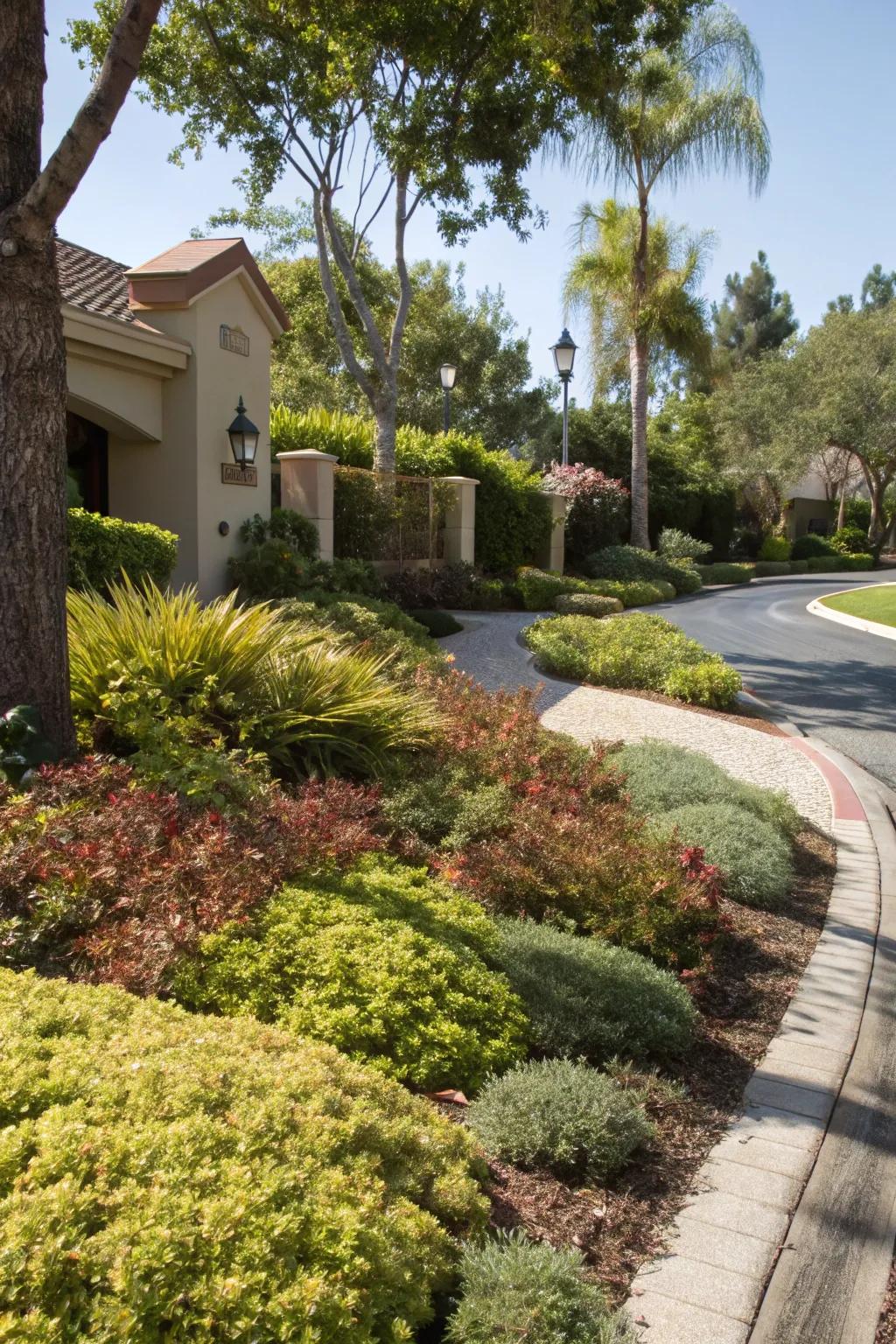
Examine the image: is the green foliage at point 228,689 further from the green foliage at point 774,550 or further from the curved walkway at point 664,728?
the green foliage at point 774,550

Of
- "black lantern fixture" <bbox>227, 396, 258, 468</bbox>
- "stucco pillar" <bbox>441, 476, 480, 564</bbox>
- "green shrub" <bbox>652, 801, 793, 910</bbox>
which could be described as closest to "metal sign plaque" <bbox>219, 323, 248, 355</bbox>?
"black lantern fixture" <bbox>227, 396, 258, 468</bbox>

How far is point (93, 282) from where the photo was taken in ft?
43.1

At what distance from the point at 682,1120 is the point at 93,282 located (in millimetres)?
13189

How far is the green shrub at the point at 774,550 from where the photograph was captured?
37.8 metres

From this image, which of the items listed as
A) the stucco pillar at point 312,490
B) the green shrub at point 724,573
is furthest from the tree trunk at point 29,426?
the green shrub at point 724,573

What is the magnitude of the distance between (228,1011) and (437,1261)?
47.2 inches

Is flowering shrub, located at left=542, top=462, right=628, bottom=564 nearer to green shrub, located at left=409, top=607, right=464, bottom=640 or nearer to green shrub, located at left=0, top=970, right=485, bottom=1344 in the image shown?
green shrub, located at left=409, top=607, right=464, bottom=640

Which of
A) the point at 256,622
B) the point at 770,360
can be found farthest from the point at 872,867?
the point at 770,360

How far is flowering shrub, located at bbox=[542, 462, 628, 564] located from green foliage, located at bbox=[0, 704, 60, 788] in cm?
2171

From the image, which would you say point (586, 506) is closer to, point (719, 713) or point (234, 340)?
point (234, 340)

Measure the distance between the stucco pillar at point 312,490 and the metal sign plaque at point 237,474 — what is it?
4.23 feet

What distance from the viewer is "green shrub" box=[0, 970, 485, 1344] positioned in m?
1.67

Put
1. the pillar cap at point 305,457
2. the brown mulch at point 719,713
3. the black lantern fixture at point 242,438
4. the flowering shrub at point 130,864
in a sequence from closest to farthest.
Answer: the flowering shrub at point 130,864
the brown mulch at point 719,713
the black lantern fixture at point 242,438
the pillar cap at point 305,457

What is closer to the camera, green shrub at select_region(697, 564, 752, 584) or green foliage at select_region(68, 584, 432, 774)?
green foliage at select_region(68, 584, 432, 774)
